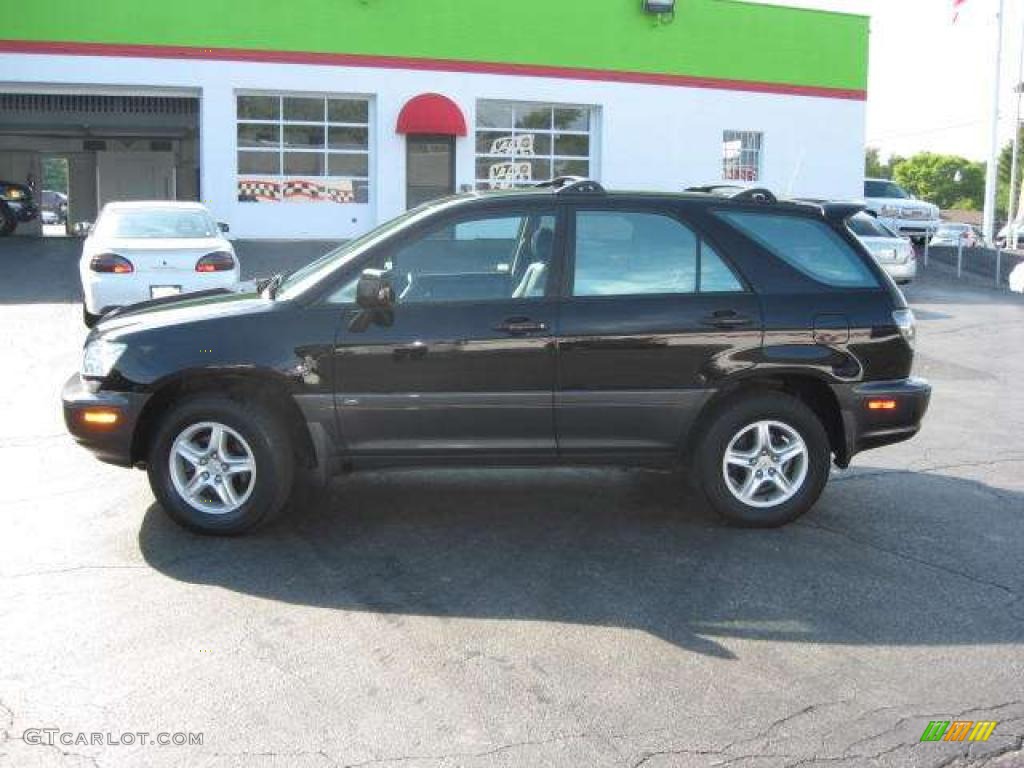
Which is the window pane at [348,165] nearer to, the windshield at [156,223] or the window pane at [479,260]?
the windshield at [156,223]

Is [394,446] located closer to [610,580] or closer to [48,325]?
[610,580]

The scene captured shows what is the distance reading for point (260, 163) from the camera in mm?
24031

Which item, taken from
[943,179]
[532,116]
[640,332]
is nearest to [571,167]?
[532,116]

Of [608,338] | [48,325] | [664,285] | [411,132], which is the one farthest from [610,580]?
[411,132]

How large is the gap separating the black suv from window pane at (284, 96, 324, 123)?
1898cm

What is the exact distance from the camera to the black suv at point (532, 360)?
5.58m

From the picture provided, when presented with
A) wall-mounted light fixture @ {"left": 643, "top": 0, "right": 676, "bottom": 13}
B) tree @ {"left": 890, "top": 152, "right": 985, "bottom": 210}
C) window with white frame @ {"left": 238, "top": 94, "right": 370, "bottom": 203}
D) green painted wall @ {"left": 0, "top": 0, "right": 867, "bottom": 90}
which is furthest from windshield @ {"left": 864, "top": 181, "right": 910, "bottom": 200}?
tree @ {"left": 890, "top": 152, "right": 985, "bottom": 210}

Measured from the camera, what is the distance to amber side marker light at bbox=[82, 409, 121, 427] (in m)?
5.57

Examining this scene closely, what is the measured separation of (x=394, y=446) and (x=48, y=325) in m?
9.37

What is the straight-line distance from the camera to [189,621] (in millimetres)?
4621

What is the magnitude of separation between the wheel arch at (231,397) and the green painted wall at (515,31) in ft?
63.3

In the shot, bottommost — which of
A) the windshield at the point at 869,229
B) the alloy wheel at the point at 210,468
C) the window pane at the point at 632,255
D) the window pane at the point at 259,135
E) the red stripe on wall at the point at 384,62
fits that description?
the alloy wheel at the point at 210,468

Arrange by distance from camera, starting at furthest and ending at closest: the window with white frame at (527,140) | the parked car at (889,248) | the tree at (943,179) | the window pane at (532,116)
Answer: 1. the tree at (943,179)
2. the window pane at (532,116)
3. the window with white frame at (527,140)
4. the parked car at (889,248)

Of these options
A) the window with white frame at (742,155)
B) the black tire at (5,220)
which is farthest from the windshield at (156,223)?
the window with white frame at (742,155)
